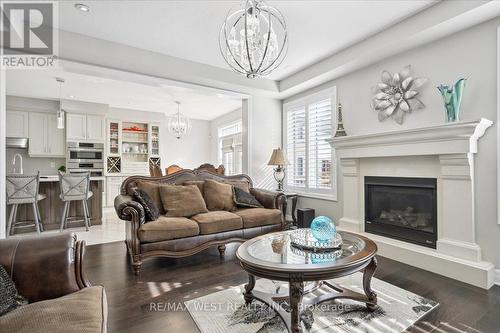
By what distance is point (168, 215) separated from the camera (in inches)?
130

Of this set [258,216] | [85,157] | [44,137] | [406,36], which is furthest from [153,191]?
[44,137]

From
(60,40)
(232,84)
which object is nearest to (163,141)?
(232,84)

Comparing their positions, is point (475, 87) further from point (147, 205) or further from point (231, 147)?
point (231, 147)

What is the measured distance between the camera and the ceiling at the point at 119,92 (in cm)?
452

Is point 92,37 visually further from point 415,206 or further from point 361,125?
point 415,206

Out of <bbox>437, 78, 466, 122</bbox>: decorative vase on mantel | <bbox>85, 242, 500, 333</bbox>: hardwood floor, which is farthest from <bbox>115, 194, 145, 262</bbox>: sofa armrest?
<bbox>437, 78, 466, 122</bbox>: decorative vase on mantel

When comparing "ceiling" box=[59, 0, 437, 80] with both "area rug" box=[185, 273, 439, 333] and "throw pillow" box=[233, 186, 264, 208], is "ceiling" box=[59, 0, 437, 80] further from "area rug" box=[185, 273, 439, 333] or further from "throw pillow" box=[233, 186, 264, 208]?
"area rug" box=[185, 273, 439, 333]

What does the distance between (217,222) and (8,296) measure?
6.98ft

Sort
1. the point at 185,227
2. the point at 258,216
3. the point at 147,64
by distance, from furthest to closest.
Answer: the point at 147,64 → the point at 258,216 → the point at 185,227

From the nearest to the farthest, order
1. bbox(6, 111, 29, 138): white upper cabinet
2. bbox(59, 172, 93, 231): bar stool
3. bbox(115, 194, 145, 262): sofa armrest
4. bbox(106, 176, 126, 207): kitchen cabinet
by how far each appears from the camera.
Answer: bbox(115, 194, 145, 262): sofa armrest
bbox(59, 172, 93, 231): bar stool
bbox(6, 111, 29, 138): white upper cabinet
bbox(106, 176, 126, 207): kitchen cabinet

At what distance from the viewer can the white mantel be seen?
8.27 ft

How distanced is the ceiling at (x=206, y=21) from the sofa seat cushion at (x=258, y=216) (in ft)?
7.54

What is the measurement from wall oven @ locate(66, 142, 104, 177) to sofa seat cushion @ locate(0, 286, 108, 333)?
602cm

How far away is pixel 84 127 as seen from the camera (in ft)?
21.1
